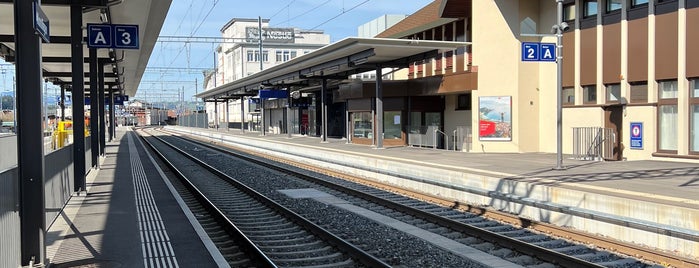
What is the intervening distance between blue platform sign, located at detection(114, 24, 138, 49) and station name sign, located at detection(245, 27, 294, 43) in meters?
79.6

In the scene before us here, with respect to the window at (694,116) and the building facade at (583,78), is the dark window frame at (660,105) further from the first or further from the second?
the window at (694,116)

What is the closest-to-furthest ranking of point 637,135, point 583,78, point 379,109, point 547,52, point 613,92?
point 547,52
point 637,135
point 613,92
point 583,78
point 379,109

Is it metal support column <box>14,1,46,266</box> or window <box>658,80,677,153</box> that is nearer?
metal support column <box>14,1,46,266</box>

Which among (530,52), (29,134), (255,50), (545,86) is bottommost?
(29,134)

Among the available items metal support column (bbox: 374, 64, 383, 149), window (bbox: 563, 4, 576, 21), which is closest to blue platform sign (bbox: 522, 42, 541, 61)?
window (bbox: 563, 4, 576, 21)

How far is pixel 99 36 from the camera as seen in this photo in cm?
1477

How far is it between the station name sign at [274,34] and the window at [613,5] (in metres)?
75.9

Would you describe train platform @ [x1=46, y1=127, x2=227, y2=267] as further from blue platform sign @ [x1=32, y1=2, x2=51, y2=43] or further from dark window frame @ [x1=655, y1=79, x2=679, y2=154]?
dark window frame @ [x1=655, y1=79, x2=679, y2=154]

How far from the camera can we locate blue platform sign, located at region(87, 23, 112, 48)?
1470 cm

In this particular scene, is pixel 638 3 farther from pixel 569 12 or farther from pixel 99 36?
pixel 99 36

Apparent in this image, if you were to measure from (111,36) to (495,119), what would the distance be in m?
16.9

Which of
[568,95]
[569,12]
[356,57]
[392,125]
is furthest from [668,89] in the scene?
[392,125]

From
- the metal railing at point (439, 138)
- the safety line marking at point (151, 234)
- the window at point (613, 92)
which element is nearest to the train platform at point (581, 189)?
the window at point (613, 92)

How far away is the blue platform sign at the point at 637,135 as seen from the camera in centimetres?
2000
